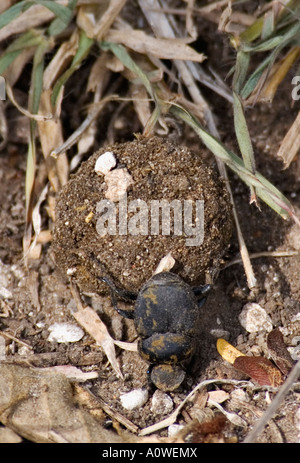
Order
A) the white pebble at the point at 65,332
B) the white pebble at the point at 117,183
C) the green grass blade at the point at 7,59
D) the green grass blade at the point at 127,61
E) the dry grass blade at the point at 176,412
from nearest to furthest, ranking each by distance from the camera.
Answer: the dry grass blade at the point at 176,412 → the white pebble at the point at 117,183 → the white pebble at the point at 65,332 → the green grass blade at the point at 127,61 → the green grass blade at the point at 7,59

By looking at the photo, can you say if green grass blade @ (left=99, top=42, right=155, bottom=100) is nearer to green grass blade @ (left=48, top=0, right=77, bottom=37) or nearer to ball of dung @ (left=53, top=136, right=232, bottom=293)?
green grass blade @ (left=48, top=0, right=77, bottom=37)

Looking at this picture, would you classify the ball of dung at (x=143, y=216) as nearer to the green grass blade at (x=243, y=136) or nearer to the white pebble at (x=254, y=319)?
the green grass blade at (x=243, y=136)

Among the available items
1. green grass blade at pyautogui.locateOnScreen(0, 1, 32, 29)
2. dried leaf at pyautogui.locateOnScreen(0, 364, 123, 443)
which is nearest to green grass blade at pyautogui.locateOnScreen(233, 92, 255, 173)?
green grass blade at pyautogui.locateOnScreen(0, 1, 32, 29)

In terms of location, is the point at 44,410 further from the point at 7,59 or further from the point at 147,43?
A: the point at 147,43

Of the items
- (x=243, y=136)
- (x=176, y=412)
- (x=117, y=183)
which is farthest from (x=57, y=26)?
(x=176, y=412)

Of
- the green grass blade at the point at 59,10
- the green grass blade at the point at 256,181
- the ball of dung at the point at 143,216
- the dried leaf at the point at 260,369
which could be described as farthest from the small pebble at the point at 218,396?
the green grass blade at the point at 59,10

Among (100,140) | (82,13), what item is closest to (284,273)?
(100,140)
